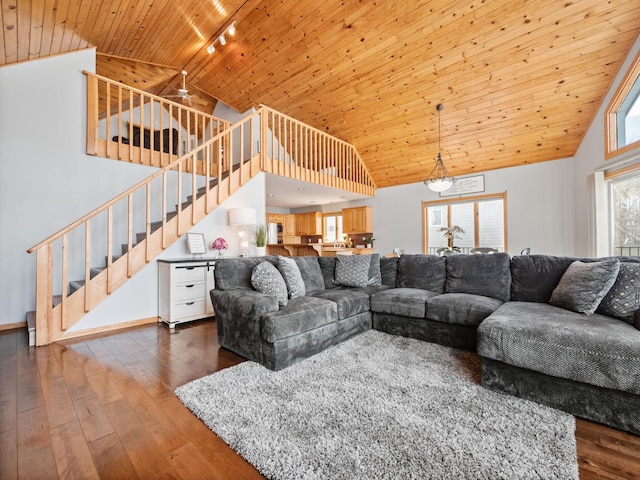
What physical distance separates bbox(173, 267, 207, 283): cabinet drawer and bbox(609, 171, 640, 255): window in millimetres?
5616

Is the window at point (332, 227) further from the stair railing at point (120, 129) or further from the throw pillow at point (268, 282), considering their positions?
the throw pillow at point (268, 282)

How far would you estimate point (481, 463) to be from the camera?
125 centimetres

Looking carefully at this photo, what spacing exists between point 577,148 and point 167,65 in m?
7.50

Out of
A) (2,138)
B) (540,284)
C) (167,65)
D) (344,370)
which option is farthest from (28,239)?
(540,284)

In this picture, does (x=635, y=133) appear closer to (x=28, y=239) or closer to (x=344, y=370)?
(x=344, y=370)

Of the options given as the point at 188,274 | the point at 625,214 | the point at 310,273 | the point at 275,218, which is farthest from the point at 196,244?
the point at 625,214

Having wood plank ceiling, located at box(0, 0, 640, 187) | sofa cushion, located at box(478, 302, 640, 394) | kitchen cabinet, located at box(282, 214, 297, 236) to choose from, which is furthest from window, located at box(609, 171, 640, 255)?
Result: kitchen cabinet, located at box(282, 214, 297, 236)

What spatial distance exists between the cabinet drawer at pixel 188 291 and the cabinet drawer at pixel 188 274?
0.17 feet

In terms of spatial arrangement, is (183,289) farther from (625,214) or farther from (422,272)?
(625,214)

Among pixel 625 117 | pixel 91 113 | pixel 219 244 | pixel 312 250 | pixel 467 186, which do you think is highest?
pixel 91 113

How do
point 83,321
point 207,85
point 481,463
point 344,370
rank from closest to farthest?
1. point 481,463
2. point 344,370
3. point 83,321
4. point 207,85

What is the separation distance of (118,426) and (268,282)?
135cm

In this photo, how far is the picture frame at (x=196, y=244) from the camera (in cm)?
390

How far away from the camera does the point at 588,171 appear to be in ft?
14.8
